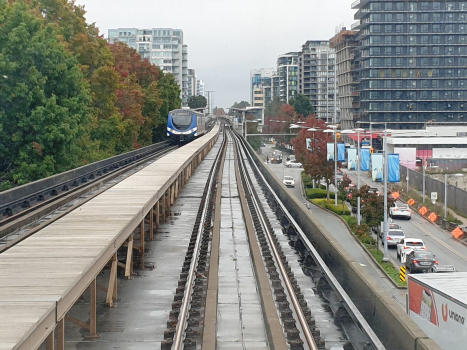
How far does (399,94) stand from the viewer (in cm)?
8981

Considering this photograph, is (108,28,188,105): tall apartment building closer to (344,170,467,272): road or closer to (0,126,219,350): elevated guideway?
(344,170,467,272): road

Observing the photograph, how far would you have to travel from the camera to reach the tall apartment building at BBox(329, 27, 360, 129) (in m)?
96.2

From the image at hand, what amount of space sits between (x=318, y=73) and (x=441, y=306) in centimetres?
14780

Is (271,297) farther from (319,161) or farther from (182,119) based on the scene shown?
(182,119)

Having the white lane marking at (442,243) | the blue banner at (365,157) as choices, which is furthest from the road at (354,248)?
the white lane marking at (442,243)

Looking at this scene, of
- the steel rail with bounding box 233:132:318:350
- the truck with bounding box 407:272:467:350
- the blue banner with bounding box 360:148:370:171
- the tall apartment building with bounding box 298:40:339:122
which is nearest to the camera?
the steel rail with bounding box 233:132:318:350

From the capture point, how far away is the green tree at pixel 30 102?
2638 centimetres

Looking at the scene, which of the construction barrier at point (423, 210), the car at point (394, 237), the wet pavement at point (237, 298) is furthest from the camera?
the construction barrier at point (423, 210)

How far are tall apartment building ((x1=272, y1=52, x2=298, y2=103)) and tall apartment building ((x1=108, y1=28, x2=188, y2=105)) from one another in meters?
35.0

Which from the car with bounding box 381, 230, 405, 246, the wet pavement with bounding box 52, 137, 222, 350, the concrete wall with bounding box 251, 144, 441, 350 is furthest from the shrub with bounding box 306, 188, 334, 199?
the concrete wall with bounding box 251, 144, 441, 350

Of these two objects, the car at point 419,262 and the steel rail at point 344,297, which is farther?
the car at point 419,262

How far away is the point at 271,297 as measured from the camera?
958 centimetres

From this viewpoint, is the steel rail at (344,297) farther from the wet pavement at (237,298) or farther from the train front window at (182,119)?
the train front window at (182,119)

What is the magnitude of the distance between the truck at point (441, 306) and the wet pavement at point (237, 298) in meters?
2.91
